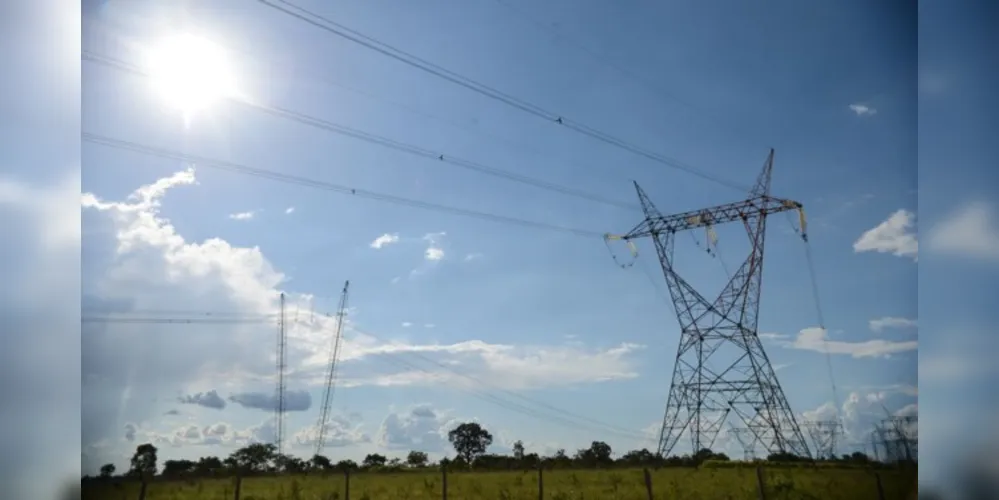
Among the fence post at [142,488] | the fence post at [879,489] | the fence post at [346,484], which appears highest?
the fence post at [142,488]

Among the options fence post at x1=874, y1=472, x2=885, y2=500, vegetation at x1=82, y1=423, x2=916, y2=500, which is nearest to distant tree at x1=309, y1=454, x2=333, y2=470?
vegetation at x1=82, y1=423, x2=916, y2=500

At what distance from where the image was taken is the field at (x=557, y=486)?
7977mm

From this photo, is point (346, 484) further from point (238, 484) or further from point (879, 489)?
point (879, 489)

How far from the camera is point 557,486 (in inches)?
373

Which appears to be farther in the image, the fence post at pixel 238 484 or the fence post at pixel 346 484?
the fence post at pixel 346 484

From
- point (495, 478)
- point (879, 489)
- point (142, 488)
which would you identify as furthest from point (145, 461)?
point (879, 489)

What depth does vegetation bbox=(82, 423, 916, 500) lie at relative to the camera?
772 centimetres

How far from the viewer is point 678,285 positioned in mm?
12039

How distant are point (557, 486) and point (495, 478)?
0.88 m

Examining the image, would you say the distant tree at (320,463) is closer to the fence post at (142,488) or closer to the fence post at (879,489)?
the fence post at (142,488)

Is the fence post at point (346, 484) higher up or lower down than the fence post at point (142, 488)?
lower down

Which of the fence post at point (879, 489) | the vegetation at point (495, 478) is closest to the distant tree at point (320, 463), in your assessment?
the vegetation at point (495, 478)

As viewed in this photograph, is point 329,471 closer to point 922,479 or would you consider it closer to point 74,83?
point 74,83

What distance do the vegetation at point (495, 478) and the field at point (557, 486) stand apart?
0.01 m
